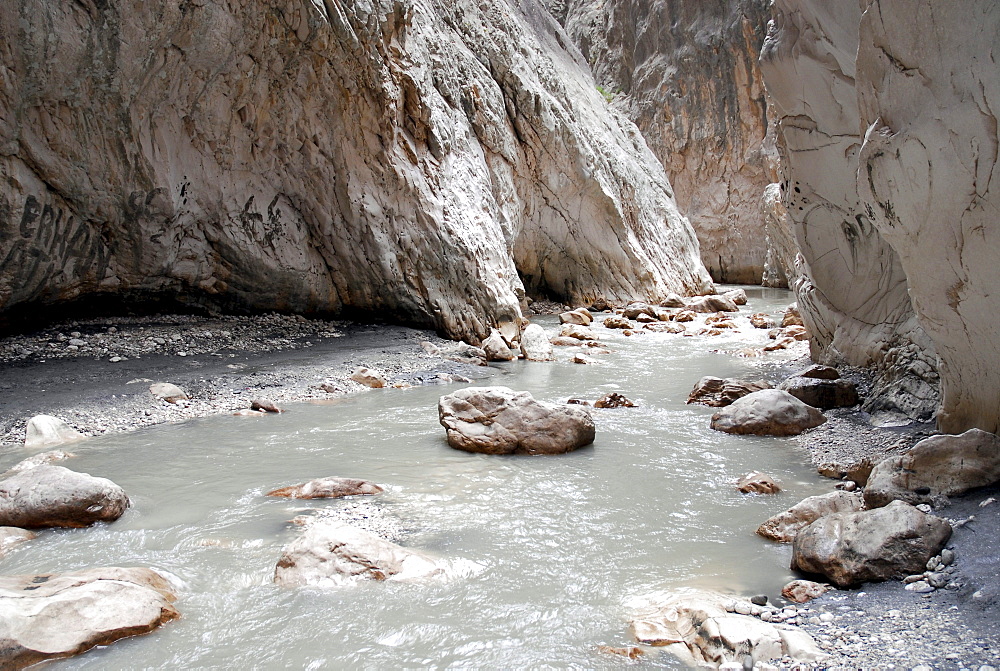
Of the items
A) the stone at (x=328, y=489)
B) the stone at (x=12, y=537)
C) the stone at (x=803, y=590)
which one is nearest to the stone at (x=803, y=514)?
the stone at (x=803, y=590)

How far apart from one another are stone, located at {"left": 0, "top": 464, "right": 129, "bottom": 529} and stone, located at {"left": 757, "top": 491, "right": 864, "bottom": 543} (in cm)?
365

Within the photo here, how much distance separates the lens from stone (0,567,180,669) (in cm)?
248

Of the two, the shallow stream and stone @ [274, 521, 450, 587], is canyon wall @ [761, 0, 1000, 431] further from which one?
stone @ [274, 521, 450, 587]

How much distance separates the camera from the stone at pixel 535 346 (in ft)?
35.0

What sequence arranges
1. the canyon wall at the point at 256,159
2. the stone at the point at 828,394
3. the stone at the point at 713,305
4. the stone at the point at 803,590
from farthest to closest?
the stone at the point at 713,305, the canyon wall at the point at 256,159, the stone at the point at 828,394, the stone at the point at 803,590

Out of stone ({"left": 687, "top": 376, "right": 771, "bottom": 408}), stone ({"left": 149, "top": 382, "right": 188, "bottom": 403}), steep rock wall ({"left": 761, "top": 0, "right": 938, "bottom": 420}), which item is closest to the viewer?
steep rock wall ({"left": 761, "top": 0, "right": 938, "bottom": 420})

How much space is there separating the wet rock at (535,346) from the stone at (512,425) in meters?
4.86

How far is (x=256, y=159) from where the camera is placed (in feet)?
34.0

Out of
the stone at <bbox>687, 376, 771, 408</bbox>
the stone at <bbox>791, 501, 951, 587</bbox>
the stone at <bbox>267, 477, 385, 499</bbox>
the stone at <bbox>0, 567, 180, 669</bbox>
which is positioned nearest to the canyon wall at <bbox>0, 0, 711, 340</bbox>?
the stone at <bbox>687, 376, 771, 408</bbox>

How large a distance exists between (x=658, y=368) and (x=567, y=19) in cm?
3464

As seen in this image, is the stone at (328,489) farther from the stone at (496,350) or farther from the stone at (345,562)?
the stone at (496,350)

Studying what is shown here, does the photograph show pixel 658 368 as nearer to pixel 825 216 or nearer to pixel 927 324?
pixel 825 216

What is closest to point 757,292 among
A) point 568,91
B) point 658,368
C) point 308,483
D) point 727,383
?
point 568,91

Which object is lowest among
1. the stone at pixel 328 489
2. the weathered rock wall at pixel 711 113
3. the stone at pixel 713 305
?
the stone at pixel 328 489
